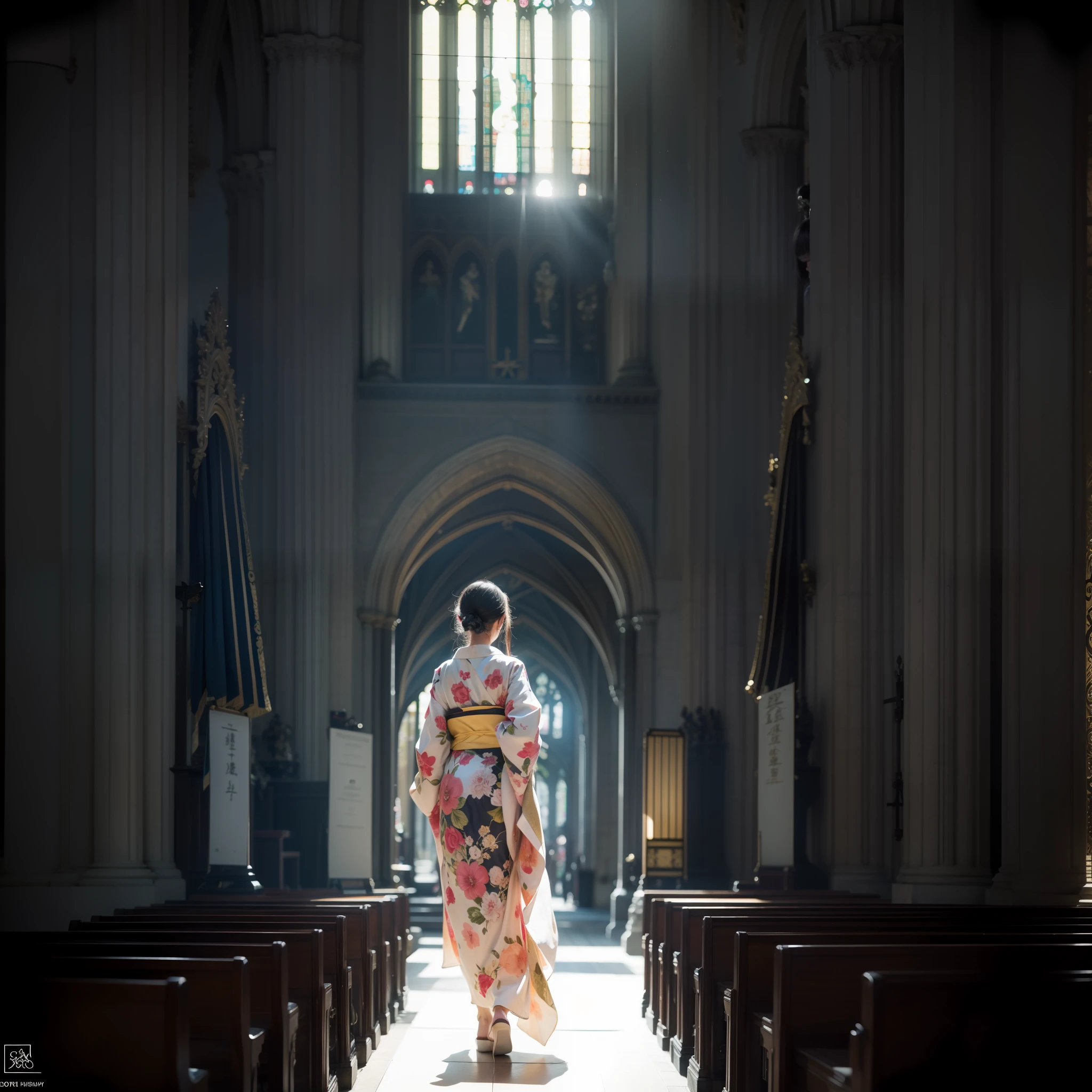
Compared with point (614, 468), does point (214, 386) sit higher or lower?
lower

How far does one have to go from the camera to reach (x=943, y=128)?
7801 millimetres

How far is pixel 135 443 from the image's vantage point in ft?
25.1

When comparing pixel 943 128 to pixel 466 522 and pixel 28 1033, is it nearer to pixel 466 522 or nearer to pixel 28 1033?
pixel 28 1033

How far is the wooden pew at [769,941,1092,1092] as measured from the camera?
3688 millimetres

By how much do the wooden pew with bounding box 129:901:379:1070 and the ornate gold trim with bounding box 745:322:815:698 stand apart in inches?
195

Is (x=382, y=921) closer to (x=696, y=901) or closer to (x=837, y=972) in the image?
(x=696, y=901)

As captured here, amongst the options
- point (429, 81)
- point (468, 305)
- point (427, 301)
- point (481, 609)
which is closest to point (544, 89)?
point (429, 81)

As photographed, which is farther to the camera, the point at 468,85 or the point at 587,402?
the point at 468,85

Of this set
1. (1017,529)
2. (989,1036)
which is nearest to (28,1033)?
(989,1036)

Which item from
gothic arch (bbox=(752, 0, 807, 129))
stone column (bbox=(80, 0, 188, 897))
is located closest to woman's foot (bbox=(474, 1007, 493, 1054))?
stone column (bbox=(80, 0, 188, 897))

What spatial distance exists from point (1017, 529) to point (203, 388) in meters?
4.31

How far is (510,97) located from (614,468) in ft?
21.0

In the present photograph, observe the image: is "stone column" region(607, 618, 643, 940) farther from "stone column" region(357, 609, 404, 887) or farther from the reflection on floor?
the reflection on floor

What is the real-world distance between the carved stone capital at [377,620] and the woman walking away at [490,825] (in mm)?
11306
